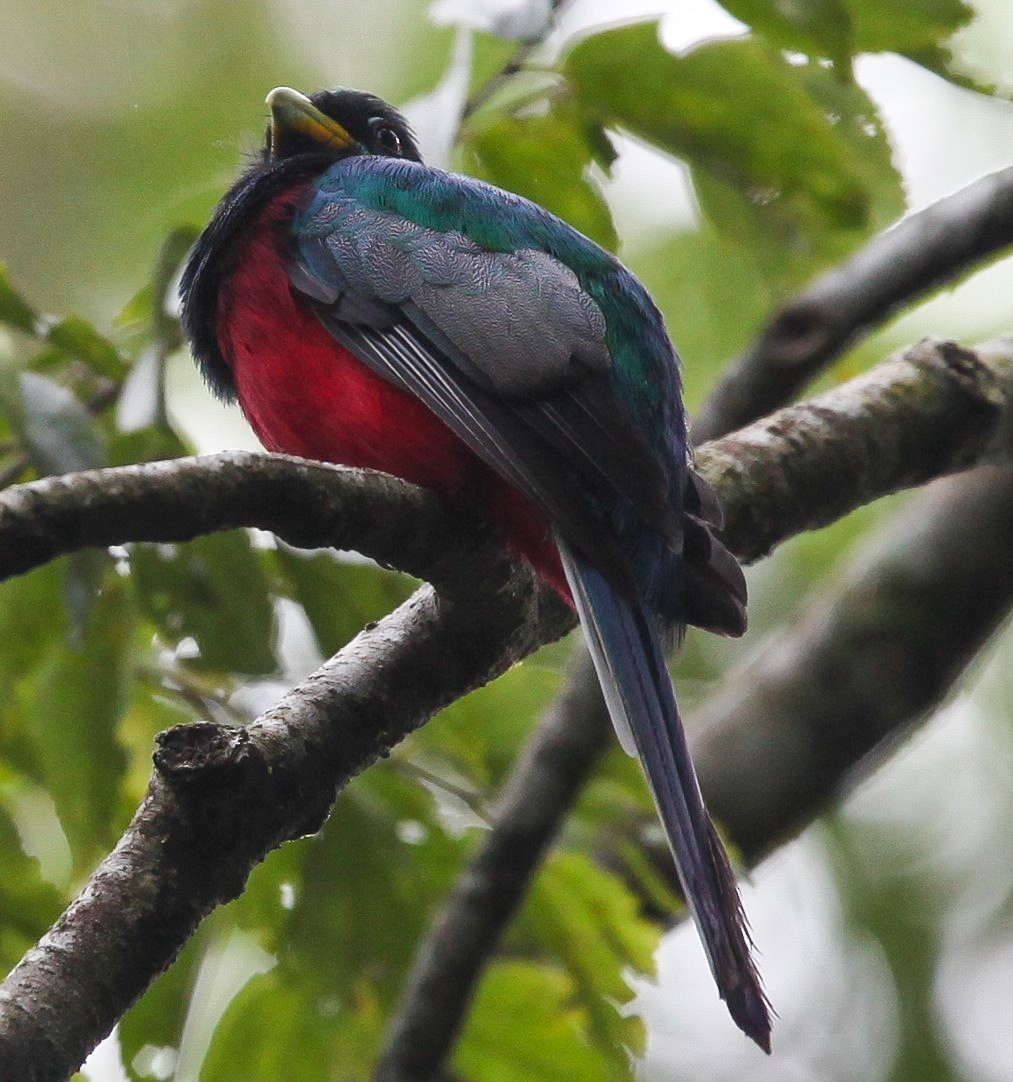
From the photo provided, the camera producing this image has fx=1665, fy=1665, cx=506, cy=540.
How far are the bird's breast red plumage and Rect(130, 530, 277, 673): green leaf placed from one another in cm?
30

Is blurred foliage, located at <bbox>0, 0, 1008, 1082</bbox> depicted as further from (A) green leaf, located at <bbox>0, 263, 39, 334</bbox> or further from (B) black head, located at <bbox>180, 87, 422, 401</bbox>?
(B) black head, located at <bbox>180, 87, 422, 401</bbox>

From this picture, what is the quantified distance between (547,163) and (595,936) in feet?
5.88

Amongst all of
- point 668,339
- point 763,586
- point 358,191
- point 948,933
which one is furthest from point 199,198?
point 948,933

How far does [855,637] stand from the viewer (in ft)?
17.0

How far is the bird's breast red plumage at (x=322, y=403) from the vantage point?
3.17 meters

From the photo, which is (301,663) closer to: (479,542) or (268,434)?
(268,434)

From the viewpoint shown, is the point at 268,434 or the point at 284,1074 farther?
the point at 284,1074

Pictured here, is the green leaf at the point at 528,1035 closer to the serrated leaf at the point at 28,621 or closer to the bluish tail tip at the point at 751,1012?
the serrated leaf at the point at 28,621

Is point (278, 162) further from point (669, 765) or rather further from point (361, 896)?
point (669, 765)

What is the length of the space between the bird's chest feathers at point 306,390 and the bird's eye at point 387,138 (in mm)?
771

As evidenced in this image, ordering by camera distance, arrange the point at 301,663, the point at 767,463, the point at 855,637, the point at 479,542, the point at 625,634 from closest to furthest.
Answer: the point at 479,542 → the point at 625,634 → the point at 767,463 → the point at 855,637 → the point at 301,663

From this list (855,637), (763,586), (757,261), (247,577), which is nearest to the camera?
(247,577)

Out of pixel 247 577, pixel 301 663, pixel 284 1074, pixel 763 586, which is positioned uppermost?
pixel 247 577

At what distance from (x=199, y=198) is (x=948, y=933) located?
253 inches
